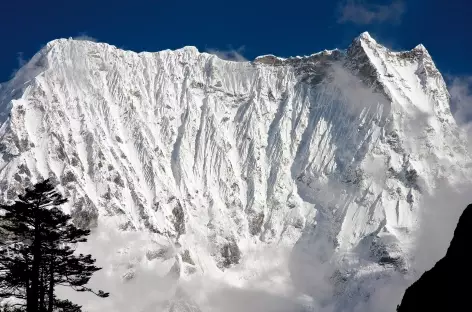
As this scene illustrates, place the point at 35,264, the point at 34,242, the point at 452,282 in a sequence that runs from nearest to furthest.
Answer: the point at 452,282 < the point at 35,264 < the point at 34,242

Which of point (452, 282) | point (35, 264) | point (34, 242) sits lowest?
point (452, 282)

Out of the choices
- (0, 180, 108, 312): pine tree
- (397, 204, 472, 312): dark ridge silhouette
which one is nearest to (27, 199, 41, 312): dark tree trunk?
(0, 180, 108, 312): pine tree

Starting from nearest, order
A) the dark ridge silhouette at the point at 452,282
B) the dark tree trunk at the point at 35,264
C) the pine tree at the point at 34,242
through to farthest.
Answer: the dark ridge silhouette at the point at 452,282 → the pine tree at the point at 34,242 → the dark tree trunk at the point at 35,264

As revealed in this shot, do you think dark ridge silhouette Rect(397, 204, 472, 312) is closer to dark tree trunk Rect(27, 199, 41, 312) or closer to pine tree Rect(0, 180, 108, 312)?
pine tree Rect(0, 180, 108, 312)

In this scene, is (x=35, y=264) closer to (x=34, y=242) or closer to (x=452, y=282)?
(x=34, y=242)

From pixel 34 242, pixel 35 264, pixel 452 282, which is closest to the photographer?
pixel 452 282

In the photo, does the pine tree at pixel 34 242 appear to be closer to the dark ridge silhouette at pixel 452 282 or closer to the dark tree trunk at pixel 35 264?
the dark tree trunk at pixel 35 264

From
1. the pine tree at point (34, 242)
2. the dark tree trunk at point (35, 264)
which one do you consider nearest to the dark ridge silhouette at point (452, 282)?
the pine tree at point (34, 242)

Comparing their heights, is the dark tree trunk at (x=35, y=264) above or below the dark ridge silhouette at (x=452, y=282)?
above

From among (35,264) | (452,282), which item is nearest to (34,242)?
(35,264)

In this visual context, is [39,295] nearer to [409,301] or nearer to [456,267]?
[409,301]

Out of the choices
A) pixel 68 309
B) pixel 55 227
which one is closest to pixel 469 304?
pixel 55 227
